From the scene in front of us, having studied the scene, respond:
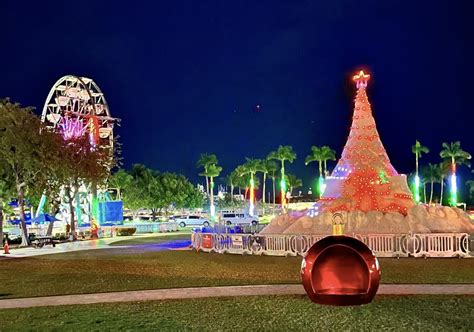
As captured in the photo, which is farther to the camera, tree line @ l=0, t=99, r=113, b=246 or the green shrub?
the green shrub

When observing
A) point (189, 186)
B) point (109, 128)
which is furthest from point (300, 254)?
point (189, 186)

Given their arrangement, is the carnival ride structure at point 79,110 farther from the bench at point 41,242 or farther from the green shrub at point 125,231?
the bench at point 41,242

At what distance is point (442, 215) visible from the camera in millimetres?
25750

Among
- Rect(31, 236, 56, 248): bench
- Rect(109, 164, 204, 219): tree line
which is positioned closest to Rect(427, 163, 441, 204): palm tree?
Rect(109, 164, 204, 219): tree line

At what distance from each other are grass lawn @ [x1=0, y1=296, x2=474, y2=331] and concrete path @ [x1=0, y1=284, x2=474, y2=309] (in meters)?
0.63

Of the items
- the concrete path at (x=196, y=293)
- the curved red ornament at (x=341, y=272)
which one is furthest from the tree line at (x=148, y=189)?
the curved red ornament at (x=341, y=272)

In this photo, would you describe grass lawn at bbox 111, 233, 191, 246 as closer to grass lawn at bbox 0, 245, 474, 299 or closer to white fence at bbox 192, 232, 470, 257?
grass lawn at bbox 0, 245, 474, 299

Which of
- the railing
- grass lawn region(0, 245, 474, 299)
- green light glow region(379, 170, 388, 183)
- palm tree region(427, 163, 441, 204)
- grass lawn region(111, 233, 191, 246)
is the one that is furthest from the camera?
palm tree region(427, 163, 441, 204)

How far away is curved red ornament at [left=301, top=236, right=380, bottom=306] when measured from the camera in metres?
7.89

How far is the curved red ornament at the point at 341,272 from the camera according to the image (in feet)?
25.9

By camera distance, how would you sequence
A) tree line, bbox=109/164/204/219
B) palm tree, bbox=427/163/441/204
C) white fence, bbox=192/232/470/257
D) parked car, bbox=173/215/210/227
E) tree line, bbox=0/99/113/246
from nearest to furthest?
white fence, bbox=192/232/470/257 → tree line, bbox=0/99/113/246 → parked car, bbox=173/215/210/227 → tree line, bbox=109/164/204/219 → palm tree, bbox=427/163/441/204

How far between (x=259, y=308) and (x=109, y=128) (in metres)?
48.4

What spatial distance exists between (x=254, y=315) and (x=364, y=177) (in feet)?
59.9

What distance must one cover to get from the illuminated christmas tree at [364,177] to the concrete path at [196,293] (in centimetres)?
1320
